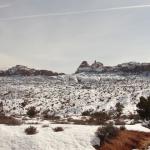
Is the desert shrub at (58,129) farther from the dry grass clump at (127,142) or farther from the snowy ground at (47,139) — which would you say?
the dry grass clump at (127,142)

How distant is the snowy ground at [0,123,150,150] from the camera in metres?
16.6

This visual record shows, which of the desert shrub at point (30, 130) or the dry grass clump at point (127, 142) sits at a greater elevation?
the desert shrub at point (30, 130)

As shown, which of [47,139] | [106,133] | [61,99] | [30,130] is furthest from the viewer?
[61,99]

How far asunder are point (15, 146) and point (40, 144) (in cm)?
124

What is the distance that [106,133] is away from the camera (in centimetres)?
1861

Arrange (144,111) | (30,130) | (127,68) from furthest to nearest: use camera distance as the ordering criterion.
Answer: (127,68), (144,111), (30,130)

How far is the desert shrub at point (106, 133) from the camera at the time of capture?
60.4 ft

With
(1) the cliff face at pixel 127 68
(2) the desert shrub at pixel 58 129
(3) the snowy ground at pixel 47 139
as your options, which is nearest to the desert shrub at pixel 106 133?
(3) the snowy ground at pixel 47 139

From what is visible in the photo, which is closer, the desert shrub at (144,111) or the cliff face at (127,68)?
the desert shrub at (144,111)

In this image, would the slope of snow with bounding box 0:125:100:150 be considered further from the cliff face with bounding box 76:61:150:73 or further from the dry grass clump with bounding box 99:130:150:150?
the cliff face with bounding box 76:61:150:73

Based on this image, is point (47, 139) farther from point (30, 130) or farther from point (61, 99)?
point (61, 99)

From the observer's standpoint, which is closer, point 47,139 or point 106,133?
point 47,139

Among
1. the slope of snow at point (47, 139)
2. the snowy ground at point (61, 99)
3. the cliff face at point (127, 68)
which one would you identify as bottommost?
the snowy ground at point (61, 99)

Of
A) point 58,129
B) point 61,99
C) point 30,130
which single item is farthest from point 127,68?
point 30,130
